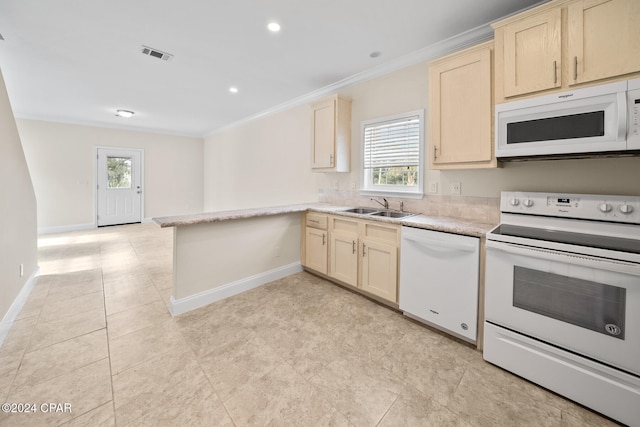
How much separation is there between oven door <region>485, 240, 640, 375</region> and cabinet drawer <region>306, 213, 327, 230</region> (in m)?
1.78

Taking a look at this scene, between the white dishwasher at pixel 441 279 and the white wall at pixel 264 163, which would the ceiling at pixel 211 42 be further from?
the white dishwasher at pixel 441 279

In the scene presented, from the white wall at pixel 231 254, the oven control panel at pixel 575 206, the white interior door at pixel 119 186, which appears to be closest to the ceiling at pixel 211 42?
the oven control panel at pixel 575 206

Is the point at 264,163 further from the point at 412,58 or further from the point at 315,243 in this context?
the point at 412,58

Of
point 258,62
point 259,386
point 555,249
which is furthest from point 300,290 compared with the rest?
point 258,62

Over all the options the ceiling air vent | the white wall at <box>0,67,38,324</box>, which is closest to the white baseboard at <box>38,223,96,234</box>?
the white wall at <box>0,67,38,324</box>

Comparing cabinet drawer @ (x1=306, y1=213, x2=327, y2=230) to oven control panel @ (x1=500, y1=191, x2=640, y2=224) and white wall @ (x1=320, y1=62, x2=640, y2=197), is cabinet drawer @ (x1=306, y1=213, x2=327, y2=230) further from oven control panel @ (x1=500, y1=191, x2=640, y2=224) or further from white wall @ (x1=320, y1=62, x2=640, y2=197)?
oven control panel @ (x1=500, y1=191, x2=640, y2=224)

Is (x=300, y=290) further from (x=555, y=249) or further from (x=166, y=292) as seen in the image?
(x=555, y=249)

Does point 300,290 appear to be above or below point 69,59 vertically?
below

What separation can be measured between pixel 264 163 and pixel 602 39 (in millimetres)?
4671

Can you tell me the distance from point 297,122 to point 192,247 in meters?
2.81

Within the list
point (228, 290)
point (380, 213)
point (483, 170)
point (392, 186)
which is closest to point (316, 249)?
point (380, 213)

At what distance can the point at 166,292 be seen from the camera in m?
2.93

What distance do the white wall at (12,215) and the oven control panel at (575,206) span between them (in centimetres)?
413

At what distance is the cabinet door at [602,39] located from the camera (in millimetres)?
1484
